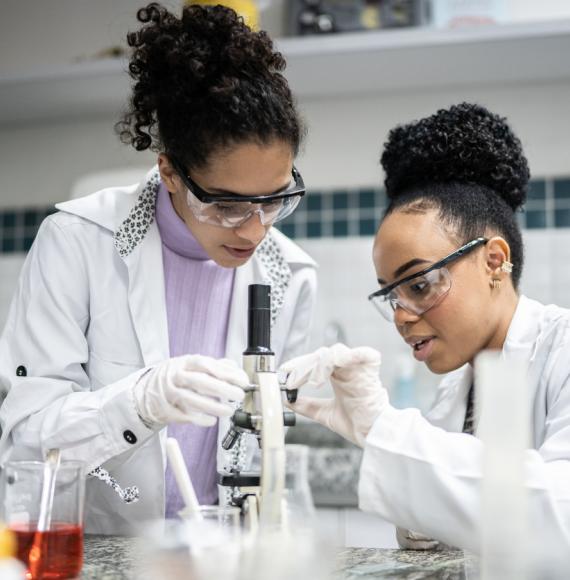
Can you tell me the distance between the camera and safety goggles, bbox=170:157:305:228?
1545 millimetres

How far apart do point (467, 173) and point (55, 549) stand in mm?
1125

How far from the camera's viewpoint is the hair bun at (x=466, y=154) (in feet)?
5.64

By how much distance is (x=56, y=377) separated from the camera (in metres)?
1.65

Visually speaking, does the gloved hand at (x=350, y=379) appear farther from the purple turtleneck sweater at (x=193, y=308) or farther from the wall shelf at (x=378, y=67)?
the wall shelf at (x=378, y=67)

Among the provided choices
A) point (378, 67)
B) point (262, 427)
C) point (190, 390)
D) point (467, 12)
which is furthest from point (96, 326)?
point (467, 12)

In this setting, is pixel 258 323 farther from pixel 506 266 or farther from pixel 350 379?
pixel 506 266

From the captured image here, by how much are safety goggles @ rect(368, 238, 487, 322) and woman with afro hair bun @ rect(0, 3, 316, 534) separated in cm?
27

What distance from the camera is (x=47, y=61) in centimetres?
393

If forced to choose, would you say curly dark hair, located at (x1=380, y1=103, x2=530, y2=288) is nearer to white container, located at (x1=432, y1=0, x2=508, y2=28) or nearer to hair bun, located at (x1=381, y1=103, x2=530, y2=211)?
hair bun, located at (x1=381, y1=103, x2=530, y2=211)

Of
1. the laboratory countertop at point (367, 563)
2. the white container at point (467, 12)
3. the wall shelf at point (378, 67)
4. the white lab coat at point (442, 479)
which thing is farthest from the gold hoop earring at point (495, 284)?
the white container at point (467, 12)

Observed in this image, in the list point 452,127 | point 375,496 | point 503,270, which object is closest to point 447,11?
point 452,127

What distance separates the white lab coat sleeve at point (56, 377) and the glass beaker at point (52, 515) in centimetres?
29

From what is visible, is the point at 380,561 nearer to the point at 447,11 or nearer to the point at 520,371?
the point at 520,371

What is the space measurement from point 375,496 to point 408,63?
93.2 inches
